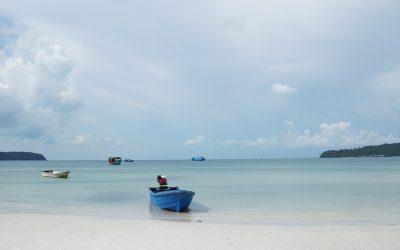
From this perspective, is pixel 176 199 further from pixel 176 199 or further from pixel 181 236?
pixel 181 236

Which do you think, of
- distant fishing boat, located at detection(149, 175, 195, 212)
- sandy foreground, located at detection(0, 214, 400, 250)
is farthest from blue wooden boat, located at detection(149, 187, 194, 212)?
sandy foreground, located at detection(0, 214, 400, 250)

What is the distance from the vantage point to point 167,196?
22.3 metres

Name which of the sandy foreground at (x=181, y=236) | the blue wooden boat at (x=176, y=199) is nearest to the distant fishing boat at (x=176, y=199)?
the blue wooden boat at (x=176, y=199)

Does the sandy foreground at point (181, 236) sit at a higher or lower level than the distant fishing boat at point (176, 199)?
lower

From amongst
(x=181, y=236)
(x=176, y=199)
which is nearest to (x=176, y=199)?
(x=176, y=199)

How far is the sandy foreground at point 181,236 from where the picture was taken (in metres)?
12.5

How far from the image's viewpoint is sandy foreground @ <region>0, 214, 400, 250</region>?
12484 mm

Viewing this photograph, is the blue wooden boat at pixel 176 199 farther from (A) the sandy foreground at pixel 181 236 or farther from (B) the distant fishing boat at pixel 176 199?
(A) the sandy foreground at pixel 181 236

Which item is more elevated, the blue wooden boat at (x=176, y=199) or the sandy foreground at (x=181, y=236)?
the blue wooden boat at (x=176, y=199)

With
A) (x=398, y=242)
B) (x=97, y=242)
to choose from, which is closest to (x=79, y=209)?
(x=97, y=242)

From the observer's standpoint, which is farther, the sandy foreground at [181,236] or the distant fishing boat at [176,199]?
the distant fishing boat at [176,199]

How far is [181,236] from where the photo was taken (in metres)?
14.1

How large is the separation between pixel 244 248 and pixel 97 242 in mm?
4564

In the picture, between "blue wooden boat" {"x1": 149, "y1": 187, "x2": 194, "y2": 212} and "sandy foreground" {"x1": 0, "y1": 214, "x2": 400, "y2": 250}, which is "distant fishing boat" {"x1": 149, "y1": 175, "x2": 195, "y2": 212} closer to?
"blue wooden boat" {"x1": 149, "y1": 187, "x2": 194, "y2": 212}
